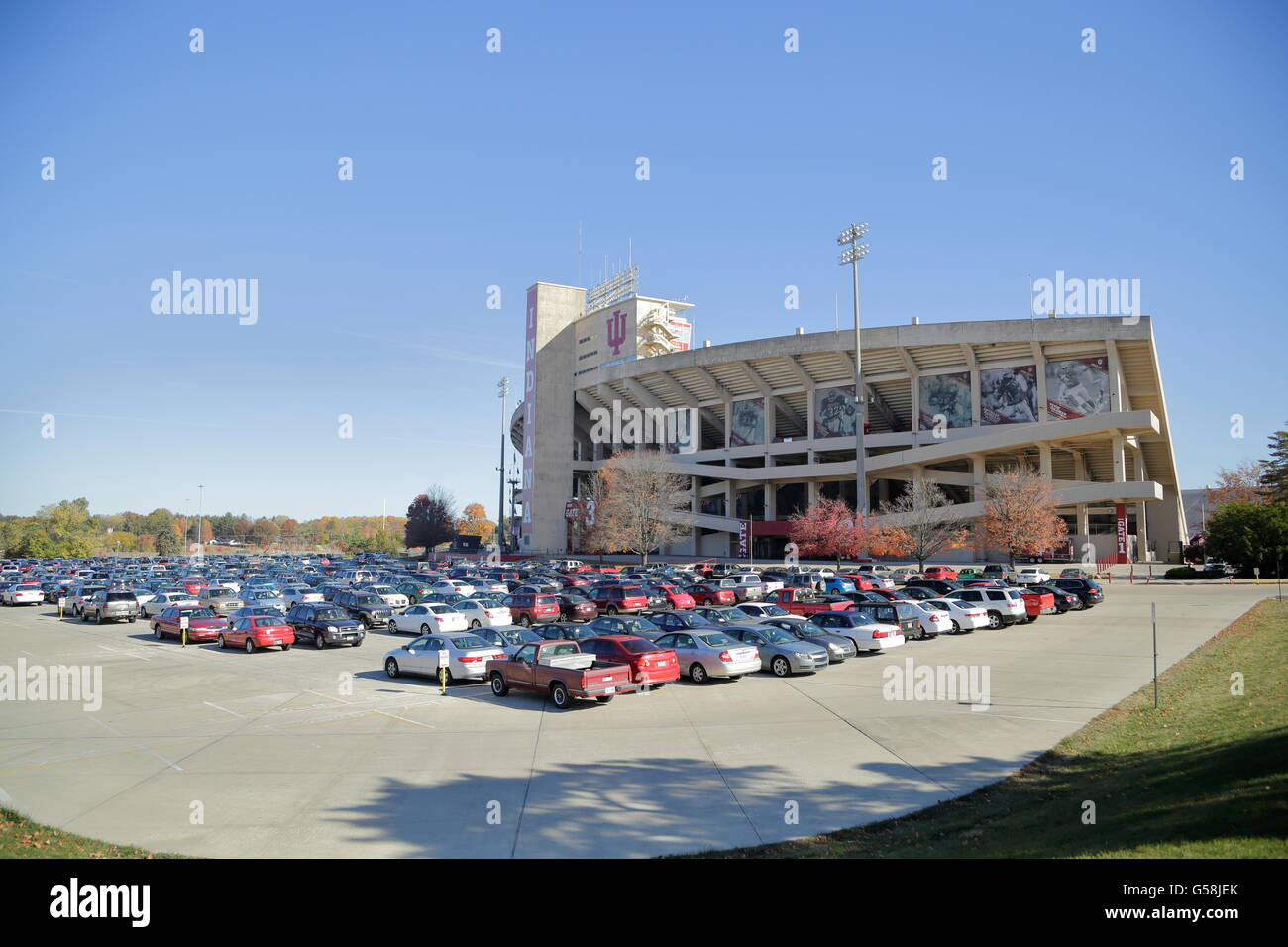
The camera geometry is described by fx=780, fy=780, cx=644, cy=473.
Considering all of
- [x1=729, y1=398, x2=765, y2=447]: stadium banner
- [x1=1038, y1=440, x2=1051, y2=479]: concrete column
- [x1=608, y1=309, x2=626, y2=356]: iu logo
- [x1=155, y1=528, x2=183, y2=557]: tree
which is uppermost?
[x1=608, y1=309, x2=626, y2=356]: iu logo

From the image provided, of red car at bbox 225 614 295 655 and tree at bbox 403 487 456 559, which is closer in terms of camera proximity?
red car at bbox 225 614 295 655

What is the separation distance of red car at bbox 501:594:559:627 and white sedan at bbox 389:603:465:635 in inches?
133

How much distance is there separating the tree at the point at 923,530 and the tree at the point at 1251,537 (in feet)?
48.9

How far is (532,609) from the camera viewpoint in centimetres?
3158

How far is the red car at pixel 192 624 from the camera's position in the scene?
1136 inches

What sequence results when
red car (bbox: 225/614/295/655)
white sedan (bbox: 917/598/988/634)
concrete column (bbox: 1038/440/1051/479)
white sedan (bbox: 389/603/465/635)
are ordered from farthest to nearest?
concrete column (bbox: 1038/440/1051/479), white sedan (bbox: 917/598/988/634), white sedan (bbox: 389/603/465/635), red car (bbox: 225/614/295/655)

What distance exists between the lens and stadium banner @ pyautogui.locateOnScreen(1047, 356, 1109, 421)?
64000 millimetres

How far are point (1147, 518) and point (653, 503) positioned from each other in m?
51.6

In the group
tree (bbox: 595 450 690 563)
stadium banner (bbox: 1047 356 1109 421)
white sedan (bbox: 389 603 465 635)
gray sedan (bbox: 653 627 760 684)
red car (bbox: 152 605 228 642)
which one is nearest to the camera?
gray sedan (bbox: 653 627 760 684)

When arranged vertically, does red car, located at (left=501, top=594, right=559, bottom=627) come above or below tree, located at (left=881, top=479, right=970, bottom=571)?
below

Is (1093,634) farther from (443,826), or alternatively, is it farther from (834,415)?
(834,415)

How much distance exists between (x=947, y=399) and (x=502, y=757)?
67.4 meters

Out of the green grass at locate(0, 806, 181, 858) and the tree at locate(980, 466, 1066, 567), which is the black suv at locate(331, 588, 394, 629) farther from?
A: the tree at locate(980, 466, 1066, 567)

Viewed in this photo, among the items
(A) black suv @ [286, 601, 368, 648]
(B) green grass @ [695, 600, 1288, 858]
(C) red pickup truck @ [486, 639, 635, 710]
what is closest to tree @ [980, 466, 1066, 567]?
(B) green grass @ [695, 600, 1288, 858]
